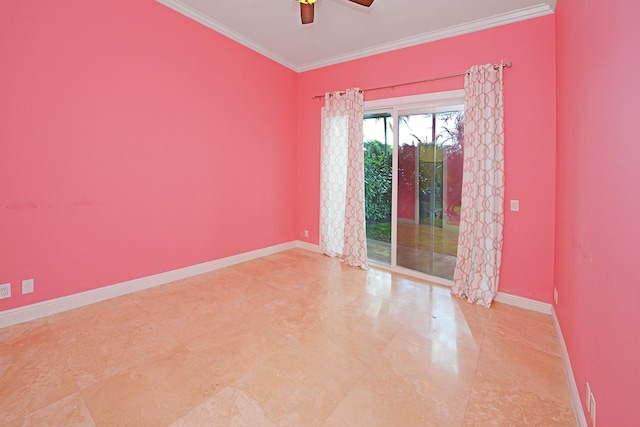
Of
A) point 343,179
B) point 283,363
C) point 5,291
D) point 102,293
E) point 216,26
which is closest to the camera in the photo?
point 283,363

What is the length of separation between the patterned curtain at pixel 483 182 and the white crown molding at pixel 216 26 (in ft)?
9.40

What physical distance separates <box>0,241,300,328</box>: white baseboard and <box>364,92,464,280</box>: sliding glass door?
7.50ft

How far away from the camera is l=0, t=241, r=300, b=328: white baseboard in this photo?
234cm

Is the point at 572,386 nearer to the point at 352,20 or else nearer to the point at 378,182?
the point at 378,182

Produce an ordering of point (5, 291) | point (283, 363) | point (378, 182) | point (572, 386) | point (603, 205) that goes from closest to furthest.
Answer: point (603, 205) → point (572, 386) → point (283, 363) → point (5, 291) → point (378, 182)

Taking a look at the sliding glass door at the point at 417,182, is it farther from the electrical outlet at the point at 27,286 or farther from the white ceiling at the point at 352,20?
the electrical outlet at the point at 27,286

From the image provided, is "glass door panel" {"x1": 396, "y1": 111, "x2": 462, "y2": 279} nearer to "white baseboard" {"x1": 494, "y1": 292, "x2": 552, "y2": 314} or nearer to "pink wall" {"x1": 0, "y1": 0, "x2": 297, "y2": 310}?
"white baseboard" {"x1": 494, "y1": 292, "x2": 552, "y2": 314}

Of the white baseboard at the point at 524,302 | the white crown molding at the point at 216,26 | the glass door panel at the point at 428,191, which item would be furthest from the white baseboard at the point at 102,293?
the white baseboard at the point at 524,302

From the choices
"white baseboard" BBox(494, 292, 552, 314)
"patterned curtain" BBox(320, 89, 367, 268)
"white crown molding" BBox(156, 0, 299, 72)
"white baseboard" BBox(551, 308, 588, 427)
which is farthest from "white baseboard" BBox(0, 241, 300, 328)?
"white baseboard" BBox(551, 308, 588, 427)

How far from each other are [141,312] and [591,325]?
335 centimetres

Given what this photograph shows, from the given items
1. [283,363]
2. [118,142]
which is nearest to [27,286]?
[118,142]

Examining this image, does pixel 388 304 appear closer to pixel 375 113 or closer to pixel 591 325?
pixel 591 325

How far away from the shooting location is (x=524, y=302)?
286 centimetres

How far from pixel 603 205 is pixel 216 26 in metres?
4.15
